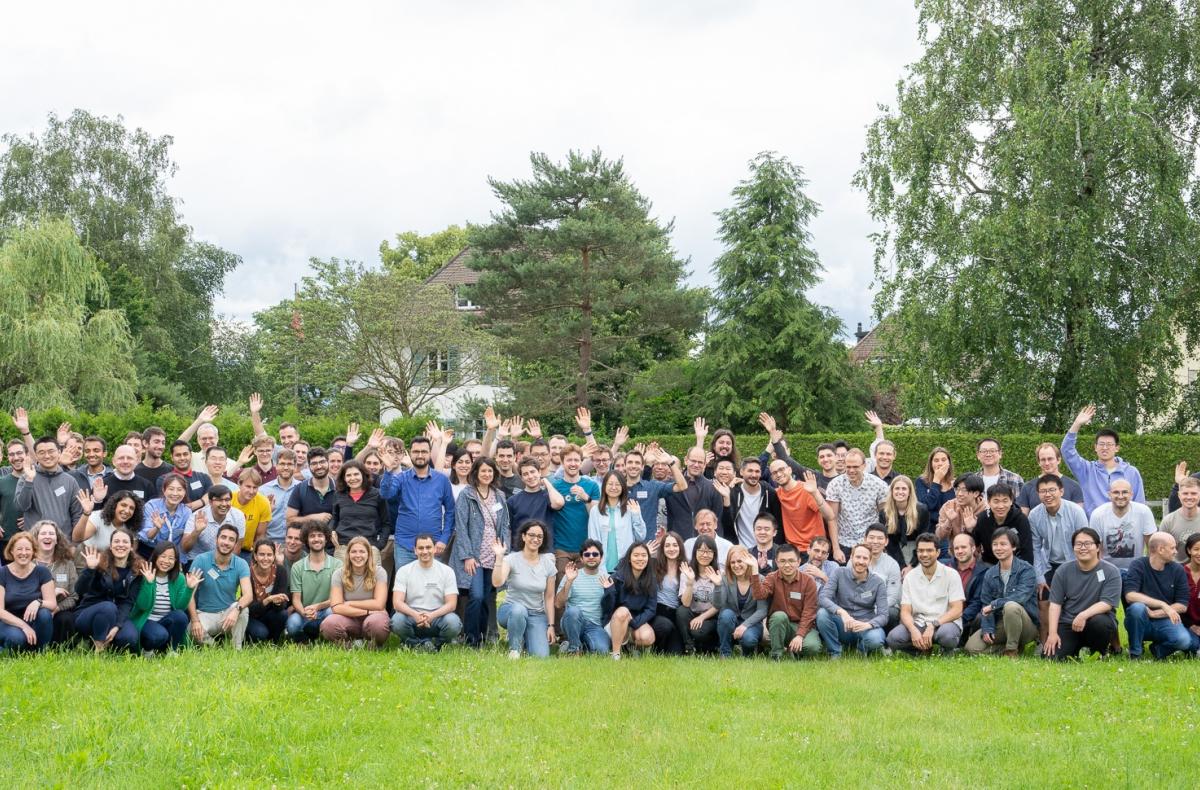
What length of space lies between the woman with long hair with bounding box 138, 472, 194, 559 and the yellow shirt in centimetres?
53

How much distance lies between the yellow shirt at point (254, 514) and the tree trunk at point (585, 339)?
2625 cm

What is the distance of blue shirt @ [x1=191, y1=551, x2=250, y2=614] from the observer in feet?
33.0

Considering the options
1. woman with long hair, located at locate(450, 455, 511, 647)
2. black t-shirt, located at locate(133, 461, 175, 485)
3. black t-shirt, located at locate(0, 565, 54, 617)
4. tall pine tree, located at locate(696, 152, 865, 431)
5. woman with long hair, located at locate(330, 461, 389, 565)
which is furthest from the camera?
tall pine tree, located at locate(696, 152, 865, 431)

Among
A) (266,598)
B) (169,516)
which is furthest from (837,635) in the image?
(169,516)

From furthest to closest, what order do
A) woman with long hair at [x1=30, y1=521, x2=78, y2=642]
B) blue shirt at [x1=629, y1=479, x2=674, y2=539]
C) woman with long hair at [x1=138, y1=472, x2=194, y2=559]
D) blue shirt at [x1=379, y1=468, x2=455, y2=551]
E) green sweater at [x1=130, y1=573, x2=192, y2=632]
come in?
blue shirt at [x1=629, y1=479, x2=674, y2=539] → blue shirt at [x1=379, y1=468, x2=455, y2=551] → woman with long hair at [x1=138, y1=472, x2=194, y2=559] → green sweater at [x1=130, y1=573, x2=192, y2=632] → woman with long hair at [x1=30, y1=521, x2=78, y2=642]

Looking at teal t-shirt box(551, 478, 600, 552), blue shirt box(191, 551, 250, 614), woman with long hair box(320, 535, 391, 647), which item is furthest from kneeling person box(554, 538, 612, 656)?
blue shirt box(191, 551, 250, 614)

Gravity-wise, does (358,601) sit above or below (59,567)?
below

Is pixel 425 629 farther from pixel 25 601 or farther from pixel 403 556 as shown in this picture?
pixel 25 601

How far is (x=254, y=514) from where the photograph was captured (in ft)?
36.0

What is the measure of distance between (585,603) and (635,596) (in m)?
0.47

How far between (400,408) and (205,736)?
3195cm

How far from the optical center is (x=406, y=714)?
7762 millimetres

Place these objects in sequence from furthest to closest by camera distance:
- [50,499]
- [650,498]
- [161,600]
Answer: [650,498], [50,499], [161,600]

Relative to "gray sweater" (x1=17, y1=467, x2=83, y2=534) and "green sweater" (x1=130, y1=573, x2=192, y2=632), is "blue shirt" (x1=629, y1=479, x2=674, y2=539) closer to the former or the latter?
"green sweater" (x1=130, y1=573, x2=192, y2=632)
